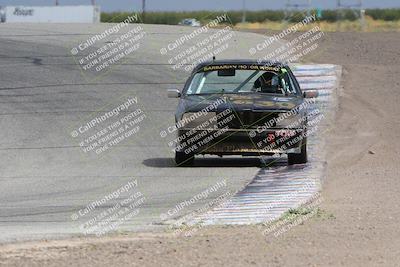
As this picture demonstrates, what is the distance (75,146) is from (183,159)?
9.10 feet

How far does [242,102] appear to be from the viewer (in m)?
13.2

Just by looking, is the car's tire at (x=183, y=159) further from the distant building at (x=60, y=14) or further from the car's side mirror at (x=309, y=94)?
the distant building at (x=60, y=14)

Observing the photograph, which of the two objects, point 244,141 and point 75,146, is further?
point 75,146

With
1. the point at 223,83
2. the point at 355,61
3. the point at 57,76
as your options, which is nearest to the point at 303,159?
the point at 223,83

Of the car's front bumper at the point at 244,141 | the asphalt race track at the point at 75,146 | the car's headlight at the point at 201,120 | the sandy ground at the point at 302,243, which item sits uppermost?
the sandy ground at the point at 302,243

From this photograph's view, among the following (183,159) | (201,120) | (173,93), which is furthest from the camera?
(173,93)

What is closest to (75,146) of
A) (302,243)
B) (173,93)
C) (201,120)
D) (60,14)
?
(173,93)

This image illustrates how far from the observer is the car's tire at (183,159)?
13422mm

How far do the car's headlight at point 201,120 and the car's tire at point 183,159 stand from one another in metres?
0.51

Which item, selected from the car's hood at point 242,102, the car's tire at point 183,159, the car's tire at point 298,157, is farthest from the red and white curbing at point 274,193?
the car's tire at point 183,159

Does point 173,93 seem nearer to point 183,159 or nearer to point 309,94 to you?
point 183,159

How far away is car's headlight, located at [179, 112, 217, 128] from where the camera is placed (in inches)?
511

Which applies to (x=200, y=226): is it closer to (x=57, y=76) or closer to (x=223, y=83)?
(x=223, y=83)

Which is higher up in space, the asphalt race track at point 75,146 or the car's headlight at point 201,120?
the car's headlight at point 201,120
